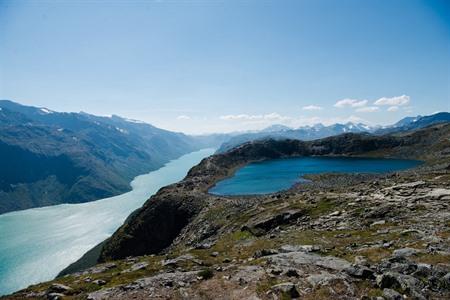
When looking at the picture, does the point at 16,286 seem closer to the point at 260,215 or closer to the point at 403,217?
the point at 260,215

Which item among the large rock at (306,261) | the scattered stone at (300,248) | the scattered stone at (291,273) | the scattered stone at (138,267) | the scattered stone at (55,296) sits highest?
the scattered stone at (291,273)

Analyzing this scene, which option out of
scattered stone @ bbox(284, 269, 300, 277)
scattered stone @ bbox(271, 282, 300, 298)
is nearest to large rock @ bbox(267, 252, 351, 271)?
scattered stone @ bbox(284, 269, 300, 277)

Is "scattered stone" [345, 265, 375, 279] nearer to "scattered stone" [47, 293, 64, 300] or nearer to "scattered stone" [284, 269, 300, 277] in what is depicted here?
"scattered stone" [284, 269, 300, 277]

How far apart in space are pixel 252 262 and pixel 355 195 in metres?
32.5

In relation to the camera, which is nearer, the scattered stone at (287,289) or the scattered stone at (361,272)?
the scattered stone at (287,289)

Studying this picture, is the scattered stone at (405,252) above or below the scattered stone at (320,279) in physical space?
above

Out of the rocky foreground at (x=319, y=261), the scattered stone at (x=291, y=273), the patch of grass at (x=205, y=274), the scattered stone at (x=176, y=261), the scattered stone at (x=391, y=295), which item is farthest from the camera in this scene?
the scattered stone at (x=176, y=261)

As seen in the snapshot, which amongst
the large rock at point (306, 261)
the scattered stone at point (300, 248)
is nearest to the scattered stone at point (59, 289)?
the large rock at point (306, 261)

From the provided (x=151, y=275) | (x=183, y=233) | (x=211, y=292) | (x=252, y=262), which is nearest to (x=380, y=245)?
(x=252, y=262)

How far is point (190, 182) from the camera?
13350cm

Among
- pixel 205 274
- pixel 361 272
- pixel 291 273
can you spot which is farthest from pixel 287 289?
pixel 205 274

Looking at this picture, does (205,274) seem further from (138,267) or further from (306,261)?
(138,267)

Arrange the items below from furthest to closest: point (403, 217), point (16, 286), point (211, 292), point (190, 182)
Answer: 1. point (16, 286)
2. point (190, 182)
3. point (403, 217)
4. point (211, 292)

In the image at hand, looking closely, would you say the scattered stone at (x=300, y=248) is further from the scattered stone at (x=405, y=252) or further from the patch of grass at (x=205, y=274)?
the patch of grass at (x=205, y=274)
